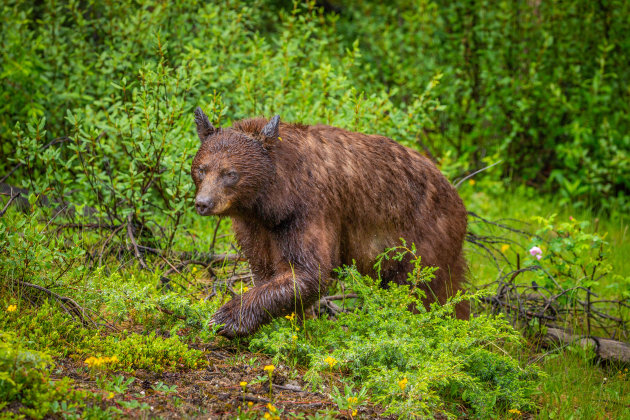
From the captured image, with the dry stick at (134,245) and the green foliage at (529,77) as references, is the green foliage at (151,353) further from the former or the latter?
the green foliage at (529,77)

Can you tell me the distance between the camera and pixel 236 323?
4707 mm

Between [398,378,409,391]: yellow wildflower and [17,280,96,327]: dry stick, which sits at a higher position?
[17,280,96,327]: dry stick

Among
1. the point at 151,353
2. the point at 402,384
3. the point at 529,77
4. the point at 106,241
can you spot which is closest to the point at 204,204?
the point at 151,353

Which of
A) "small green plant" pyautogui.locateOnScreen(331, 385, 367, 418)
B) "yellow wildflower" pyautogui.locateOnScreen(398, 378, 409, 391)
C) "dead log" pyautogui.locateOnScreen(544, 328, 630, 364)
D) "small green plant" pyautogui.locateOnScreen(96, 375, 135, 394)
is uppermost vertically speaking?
"small green plant" pyautogui.locateOnScreen(96, 375, 135, 394)

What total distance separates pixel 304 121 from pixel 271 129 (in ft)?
8.45

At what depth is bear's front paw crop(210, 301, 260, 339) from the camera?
4695 millimetres

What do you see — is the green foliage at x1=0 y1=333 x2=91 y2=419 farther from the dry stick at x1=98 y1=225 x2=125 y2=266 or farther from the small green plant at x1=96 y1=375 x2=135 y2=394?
the dry stick at x1=98 y1=225 x2=125 y2=266

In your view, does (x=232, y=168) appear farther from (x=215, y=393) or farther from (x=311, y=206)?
(x=215, y=393)

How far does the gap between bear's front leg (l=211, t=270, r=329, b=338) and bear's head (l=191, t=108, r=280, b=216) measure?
58 cm

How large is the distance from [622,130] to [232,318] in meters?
7.47

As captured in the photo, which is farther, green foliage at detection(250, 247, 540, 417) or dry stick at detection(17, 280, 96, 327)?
dry stick at detection(17, 280, 96, 327)

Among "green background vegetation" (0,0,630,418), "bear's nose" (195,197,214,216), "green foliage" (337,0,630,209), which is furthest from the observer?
"green foliage" (337,0,630,209)

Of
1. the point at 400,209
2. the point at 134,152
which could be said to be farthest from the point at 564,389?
the point at 134,152

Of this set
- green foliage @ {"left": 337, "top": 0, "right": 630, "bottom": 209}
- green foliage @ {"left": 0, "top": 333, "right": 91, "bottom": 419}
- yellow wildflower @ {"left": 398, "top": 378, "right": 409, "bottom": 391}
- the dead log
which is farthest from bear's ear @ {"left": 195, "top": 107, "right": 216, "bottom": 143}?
green foliage @ {"left": 337, "top": 0, "right": 630, "bottom": 209}
